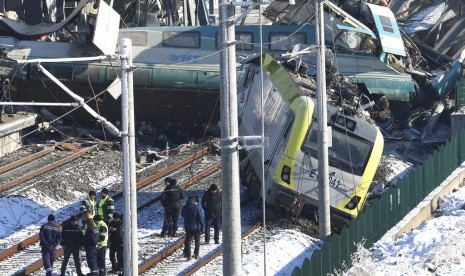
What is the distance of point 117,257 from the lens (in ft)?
81.2

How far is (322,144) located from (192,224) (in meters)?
3.02

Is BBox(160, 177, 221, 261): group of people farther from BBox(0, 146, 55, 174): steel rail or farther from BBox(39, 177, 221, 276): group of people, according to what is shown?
BBox(0, 146, 55, 174): steel rail

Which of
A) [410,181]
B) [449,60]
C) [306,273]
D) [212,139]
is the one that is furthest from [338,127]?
[449,60]

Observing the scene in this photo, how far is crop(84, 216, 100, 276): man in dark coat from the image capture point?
23891 millimetres

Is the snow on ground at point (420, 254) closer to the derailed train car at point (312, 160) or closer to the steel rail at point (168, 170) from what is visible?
the derailed train car at point (312, 160)

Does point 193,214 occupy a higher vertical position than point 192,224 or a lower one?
higher

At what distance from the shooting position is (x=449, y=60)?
4309cm

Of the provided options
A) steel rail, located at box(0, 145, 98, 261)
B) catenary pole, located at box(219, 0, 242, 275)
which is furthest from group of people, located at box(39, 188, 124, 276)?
catenary pole, located at box(219, 0, 242, 275)

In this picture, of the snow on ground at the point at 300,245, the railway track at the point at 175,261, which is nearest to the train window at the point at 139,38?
the snow on ground at the point at 300,245

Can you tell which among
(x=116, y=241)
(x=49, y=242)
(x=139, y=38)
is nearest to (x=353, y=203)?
(x=116, y=241)

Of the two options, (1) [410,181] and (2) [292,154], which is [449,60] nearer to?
(1) [410,181]

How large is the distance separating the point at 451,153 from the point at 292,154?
7.73m

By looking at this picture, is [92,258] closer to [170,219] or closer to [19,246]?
[19,246]

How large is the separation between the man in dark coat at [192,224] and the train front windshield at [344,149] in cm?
322
